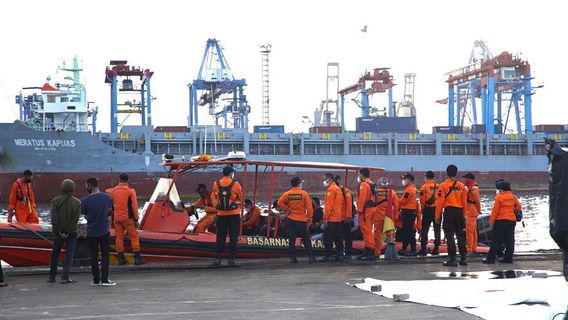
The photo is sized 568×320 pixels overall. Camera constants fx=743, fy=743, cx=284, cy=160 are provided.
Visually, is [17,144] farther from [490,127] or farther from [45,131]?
[490,127]

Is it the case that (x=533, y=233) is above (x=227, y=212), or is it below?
below

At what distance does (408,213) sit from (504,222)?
1.56 m

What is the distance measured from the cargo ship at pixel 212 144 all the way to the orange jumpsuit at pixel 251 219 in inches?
1328

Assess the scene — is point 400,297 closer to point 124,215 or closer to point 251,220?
point 124,215

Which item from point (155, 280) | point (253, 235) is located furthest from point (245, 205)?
point (155, 280)

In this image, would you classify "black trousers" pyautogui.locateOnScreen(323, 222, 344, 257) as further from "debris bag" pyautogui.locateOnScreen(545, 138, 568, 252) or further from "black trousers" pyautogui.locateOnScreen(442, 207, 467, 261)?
"debris bag" pyautogui.locateOnScreen(545, 138, 568, 252)

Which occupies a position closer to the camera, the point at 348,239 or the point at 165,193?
the point at 165,193

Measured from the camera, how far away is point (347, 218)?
11453 mm

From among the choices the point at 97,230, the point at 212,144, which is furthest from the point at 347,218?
the point at 212,144

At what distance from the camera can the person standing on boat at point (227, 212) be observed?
34.4 ft

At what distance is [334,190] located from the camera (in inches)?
439

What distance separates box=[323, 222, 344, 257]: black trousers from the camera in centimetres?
1121

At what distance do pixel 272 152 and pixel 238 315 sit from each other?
51002 millimetres

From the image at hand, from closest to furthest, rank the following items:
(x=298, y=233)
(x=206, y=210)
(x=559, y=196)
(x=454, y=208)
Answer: (x=559, y=196)
(x=454, y=208)
(x=298, y=233)
(x=206, y=210)
